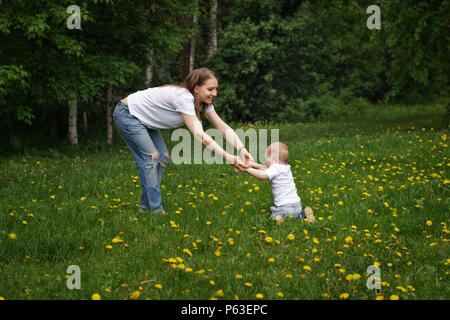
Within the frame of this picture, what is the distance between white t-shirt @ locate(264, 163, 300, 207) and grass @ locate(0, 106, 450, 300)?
33 centimetres

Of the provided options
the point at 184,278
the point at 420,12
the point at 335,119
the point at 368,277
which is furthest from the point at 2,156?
the point at 335,119

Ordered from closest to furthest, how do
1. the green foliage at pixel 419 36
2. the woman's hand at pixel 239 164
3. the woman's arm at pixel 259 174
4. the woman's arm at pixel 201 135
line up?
the woman's arm at pixel 201 135, the woman's hand at pixel 239 164, the woman's arm at pixel 259 174, the green foliage at pixel 419 36

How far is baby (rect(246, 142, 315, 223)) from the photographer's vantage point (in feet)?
16.0

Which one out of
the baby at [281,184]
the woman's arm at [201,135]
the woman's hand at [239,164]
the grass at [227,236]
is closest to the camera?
the grass at [227,236]

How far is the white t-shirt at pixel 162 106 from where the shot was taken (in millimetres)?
4383

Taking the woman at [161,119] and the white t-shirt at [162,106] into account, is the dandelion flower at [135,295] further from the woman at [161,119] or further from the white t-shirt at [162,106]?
the white t-shirt at [162,106]

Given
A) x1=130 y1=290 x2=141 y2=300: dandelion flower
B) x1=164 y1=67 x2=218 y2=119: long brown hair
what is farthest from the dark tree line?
x1=130 y1=290 x2=141 y2=300: dandelion flower

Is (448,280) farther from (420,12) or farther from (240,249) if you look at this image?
(420,12)

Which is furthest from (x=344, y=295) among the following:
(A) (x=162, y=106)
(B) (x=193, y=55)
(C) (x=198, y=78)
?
(B) (x=193, y=55)

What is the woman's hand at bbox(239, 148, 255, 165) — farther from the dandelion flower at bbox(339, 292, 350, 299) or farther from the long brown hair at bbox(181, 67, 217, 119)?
the dandelion flower at bbox(339, 292, 350, 299)

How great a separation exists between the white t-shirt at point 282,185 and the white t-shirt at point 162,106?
1053 millimetres

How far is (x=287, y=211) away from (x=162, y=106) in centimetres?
185

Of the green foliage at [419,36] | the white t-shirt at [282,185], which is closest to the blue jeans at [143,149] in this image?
the white t-shirt at [282,185]

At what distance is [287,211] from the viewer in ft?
16.1
